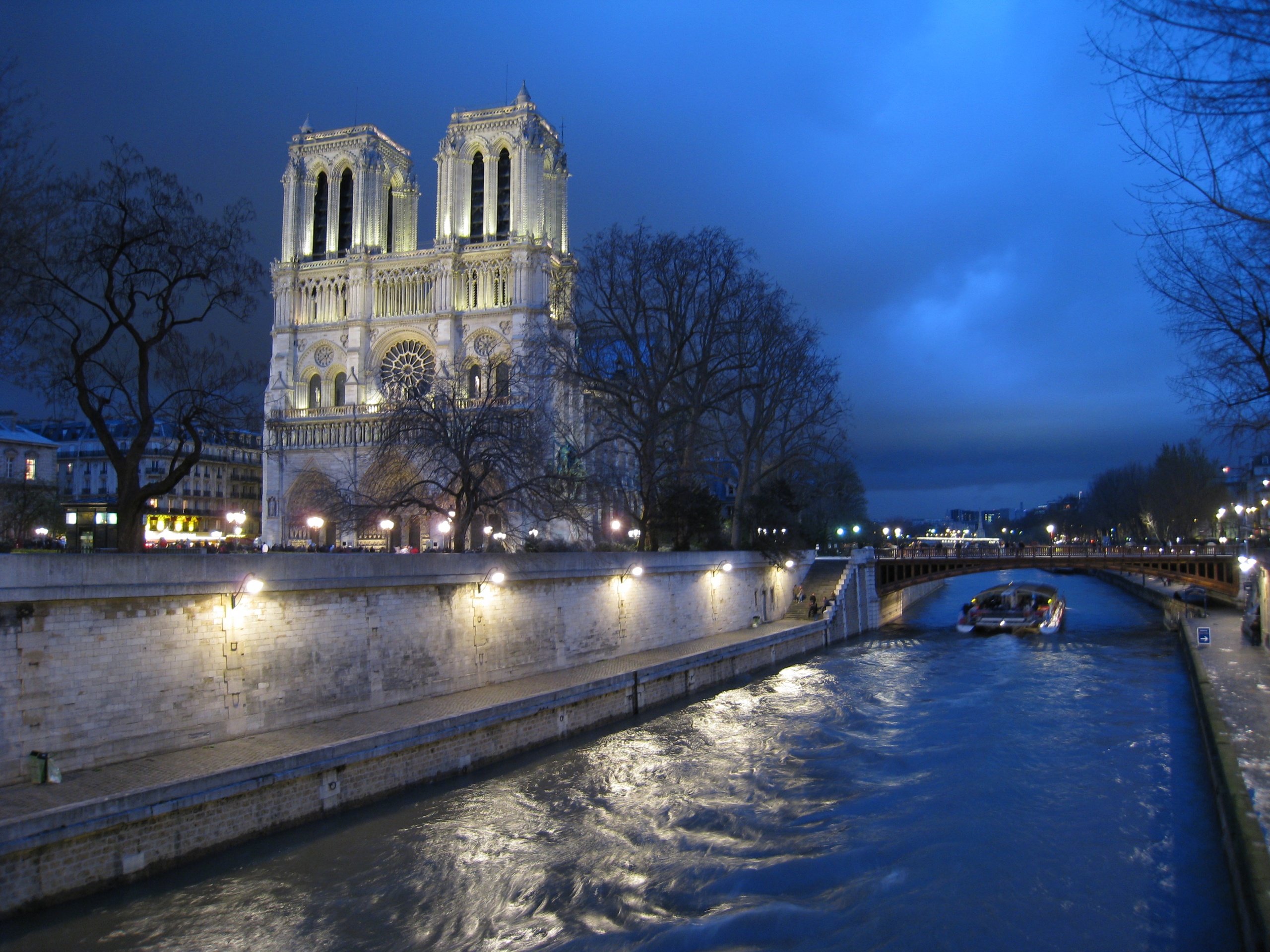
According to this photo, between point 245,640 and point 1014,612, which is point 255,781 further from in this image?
point 1014,612

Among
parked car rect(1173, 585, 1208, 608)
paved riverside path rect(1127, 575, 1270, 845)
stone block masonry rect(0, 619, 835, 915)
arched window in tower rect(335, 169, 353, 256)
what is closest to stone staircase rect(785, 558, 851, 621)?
paved riverside path rect(1127, 575, 1270, 845)

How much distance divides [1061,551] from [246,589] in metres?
39.0

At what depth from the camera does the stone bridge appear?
117 feet

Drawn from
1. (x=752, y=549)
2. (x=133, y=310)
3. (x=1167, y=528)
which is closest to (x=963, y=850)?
(x=133, y=310)

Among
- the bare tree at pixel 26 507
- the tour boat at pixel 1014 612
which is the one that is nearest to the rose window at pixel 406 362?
the bare tree at pixel 26 507

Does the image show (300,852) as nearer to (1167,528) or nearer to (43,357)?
(43,357)

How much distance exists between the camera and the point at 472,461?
21.2m

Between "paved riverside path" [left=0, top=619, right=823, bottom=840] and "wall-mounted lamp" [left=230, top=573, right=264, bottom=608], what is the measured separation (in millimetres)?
1842

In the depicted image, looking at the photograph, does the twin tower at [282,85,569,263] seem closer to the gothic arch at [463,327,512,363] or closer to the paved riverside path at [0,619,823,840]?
the gothic arch at [463,327,512,363]

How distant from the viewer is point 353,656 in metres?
14.4

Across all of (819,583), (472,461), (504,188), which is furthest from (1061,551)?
(504,188)

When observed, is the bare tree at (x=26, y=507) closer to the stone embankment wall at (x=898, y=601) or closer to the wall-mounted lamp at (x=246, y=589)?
the wall-mounted lamp at (x=246, y=589)

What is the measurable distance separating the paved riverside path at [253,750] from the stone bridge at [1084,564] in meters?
21.8

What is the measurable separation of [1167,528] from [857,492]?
23940 millimetres
